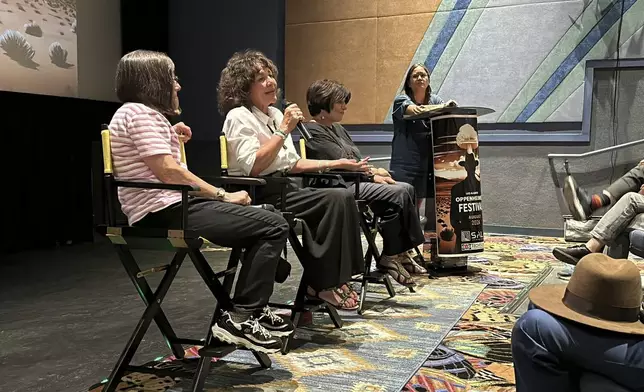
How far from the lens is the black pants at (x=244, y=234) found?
1937 mm

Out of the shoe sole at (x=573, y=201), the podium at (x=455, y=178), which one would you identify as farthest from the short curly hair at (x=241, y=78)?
the shoe sole at (x=573, y=201)

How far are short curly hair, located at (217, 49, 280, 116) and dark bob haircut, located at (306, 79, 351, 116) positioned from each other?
727mm

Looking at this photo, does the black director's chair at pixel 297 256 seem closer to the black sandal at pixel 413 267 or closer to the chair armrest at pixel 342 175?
the chair armrest at pixel 342 175

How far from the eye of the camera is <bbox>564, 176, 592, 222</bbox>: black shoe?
207 inches

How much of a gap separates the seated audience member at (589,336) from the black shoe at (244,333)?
89cm

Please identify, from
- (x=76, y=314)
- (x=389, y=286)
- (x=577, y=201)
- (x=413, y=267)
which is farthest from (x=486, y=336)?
(x=577, y=201)

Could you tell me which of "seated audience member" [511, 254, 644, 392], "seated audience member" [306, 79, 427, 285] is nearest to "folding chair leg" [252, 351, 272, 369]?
"seated audience member" [511, 254, 644, 392]

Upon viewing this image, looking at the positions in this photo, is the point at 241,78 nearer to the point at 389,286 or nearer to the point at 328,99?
the point at 328,99

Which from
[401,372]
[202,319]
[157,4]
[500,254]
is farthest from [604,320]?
[157,4]

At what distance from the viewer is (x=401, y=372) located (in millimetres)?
2150

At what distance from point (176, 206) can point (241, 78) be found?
85 centimetres

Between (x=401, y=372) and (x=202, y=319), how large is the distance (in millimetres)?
1181

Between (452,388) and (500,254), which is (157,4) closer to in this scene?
(500,254)

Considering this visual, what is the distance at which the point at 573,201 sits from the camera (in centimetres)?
532
